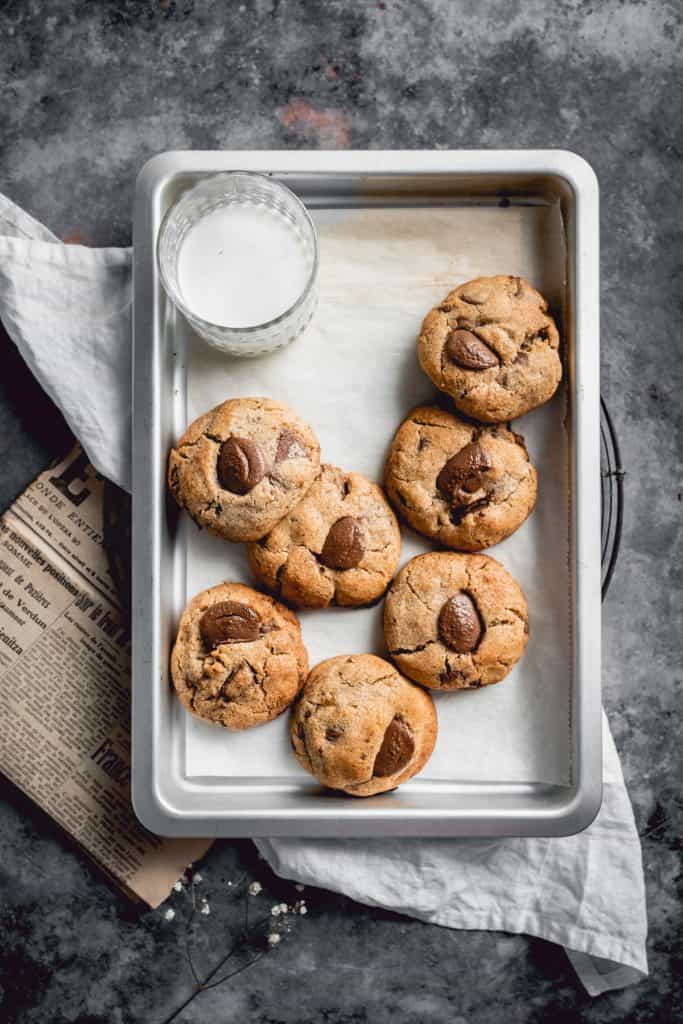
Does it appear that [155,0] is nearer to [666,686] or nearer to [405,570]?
[405,570]

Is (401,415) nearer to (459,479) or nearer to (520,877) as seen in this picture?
(459,479)

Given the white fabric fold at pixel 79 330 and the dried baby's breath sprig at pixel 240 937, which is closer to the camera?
the white fabric fold at pixel 79 330

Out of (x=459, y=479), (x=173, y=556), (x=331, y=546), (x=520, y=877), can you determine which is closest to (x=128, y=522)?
(x=173, y=556)

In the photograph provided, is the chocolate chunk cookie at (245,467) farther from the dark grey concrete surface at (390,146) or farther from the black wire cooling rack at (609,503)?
the black wire cooling rack at (609,503)

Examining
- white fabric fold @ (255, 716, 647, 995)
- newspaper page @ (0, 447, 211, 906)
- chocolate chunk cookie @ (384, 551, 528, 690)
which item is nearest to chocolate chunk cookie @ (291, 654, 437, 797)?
chocolate chunk cookie @ (384, 551, 528, 690)

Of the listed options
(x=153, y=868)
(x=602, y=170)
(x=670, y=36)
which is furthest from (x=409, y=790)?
(x=670, y=36)

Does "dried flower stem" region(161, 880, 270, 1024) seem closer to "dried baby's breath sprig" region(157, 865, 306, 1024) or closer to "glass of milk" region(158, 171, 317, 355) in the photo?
"dried baby's breath sprig" region(157, 865, 306, 1024)

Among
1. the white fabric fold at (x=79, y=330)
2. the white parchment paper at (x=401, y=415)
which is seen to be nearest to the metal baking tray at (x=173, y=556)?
the white parchment paper at (x=401, y=415)
